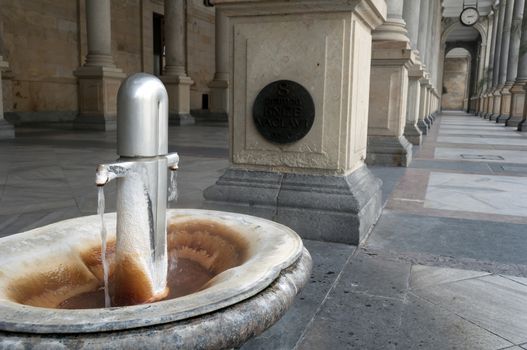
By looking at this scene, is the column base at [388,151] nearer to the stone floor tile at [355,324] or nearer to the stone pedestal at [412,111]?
the stone pedestal at [412,111]

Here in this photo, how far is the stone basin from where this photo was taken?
86cm

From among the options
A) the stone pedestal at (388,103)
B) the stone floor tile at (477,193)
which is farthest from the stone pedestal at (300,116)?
the stone pedestal at (388,103)

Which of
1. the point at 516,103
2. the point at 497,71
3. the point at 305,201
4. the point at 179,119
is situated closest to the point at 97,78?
the point at 179,119

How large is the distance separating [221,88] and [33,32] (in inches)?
234

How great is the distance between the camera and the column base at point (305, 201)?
9.39 ft

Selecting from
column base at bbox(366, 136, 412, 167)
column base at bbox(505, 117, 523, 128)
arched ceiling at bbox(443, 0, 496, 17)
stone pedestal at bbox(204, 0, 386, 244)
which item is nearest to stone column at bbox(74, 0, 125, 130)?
column base at bbox(366, 136, 412, 167)

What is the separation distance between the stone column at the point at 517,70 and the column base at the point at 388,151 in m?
11.8

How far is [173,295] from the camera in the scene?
4.56 ft

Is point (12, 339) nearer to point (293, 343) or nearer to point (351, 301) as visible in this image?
point (293, 343)

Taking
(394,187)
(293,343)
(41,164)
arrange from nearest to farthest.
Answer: (293,343), (394,187), (41,164)

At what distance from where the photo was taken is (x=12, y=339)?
0.84 meters

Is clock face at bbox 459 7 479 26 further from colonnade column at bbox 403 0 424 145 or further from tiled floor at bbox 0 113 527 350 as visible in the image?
tiled floor at bbox 0 113 527 350

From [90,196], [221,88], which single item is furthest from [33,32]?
[90,196]

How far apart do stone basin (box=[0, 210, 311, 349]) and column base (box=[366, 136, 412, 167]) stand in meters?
4.98
